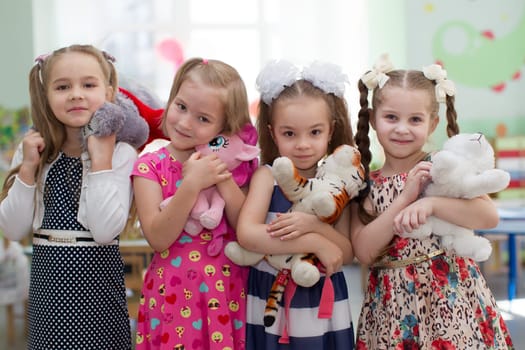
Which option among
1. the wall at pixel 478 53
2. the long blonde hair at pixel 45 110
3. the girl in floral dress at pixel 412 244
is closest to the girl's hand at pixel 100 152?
the long blonde hair at pixel 45 110

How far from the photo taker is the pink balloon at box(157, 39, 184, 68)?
5.19 metres

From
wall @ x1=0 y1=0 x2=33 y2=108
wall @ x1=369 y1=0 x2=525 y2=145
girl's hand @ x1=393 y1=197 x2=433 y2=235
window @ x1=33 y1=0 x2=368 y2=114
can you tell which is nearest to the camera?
girl's hand @ x1=393 y1=197 x2=433 y2=235

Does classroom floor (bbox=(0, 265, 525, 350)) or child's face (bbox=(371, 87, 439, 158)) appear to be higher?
child's face (bbox=(371, 87, 439, 158))

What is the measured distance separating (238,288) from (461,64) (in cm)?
424

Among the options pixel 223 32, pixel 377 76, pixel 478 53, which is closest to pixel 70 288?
pixel 377 76

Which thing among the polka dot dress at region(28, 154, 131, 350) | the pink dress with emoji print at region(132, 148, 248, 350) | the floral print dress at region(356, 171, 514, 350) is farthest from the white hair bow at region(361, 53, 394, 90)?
the polka dot dress at region(28, 154, 131, 350)

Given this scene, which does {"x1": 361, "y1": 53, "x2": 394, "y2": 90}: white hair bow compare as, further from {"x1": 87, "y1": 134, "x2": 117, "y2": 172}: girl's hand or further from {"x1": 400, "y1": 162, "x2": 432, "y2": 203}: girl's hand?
{"x1": 87, "y1": 134, "x2": 117, "y2": 172}: girl's hand

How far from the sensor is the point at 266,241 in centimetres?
133

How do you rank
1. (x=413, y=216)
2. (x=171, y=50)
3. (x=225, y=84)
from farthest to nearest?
(x=171, y=50) < (x=225, y=84) < (x=413, y=216)

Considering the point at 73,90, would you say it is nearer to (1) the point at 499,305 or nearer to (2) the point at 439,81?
(2) the point at 439,81

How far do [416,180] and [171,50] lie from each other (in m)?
4.17

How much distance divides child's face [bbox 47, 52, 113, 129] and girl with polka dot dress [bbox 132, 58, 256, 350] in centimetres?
19

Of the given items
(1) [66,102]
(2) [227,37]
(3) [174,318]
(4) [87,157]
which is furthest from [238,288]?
(2) [227,37]

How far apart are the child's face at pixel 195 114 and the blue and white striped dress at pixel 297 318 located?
8.6 inches
